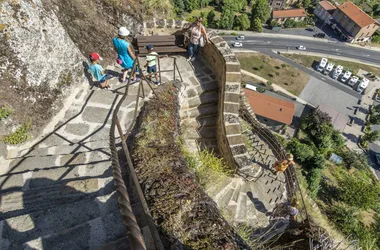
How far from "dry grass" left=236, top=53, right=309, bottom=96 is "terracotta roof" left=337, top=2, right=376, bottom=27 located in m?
20.0

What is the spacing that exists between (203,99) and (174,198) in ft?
13.2

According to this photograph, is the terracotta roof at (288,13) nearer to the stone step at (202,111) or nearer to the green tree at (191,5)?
the green tree at (191,5)

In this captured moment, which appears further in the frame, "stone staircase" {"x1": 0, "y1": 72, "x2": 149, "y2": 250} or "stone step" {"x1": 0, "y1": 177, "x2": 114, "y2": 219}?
"stone step" {"x1": 0, "y1": 177, "x2": 114, "y2": 219}

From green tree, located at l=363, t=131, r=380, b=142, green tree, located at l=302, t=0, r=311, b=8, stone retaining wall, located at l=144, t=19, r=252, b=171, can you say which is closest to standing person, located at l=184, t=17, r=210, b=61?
stone retaining wall, located at l=144, t=19, r=252, b=171

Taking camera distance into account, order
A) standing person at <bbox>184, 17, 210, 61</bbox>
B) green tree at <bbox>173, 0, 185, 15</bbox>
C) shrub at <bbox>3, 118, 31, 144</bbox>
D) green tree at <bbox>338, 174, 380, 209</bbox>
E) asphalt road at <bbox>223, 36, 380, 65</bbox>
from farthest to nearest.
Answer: green tree at <bbox>173, 0, 185, 15</bbox>
asphalt road at <bbox>223, 36, 380, 65</bbox>
green tree at <bbox>338, 174, 380, 209</bbox>
standing person at <bbox>184, 17, 210, 61</bbox>
shrub at <bbox>3, 118, 31, 144</bbox>

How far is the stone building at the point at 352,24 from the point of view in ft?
167

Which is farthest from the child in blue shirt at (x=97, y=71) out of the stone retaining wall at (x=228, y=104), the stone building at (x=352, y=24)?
the stone building at (x=352, y=24)

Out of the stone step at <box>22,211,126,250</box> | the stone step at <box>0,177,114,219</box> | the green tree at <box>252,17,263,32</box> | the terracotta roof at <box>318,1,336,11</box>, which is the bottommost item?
the green tree at <box>252,17,263,32</box>

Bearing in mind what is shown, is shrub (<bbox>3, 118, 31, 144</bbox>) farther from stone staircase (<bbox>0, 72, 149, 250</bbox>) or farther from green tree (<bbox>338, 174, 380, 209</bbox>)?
green tree (<bbox>338, 174, 380, 209</bbox>)

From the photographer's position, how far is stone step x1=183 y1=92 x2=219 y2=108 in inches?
275

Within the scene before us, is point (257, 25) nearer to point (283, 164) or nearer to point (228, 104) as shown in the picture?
point (283, 164)

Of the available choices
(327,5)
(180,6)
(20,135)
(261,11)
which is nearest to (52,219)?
(20,135)

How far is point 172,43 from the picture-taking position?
7867 mm

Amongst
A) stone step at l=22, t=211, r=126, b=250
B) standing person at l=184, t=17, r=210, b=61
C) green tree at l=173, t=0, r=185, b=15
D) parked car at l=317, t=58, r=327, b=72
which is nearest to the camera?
stone step at l=22, t=211, r=126, b=250
